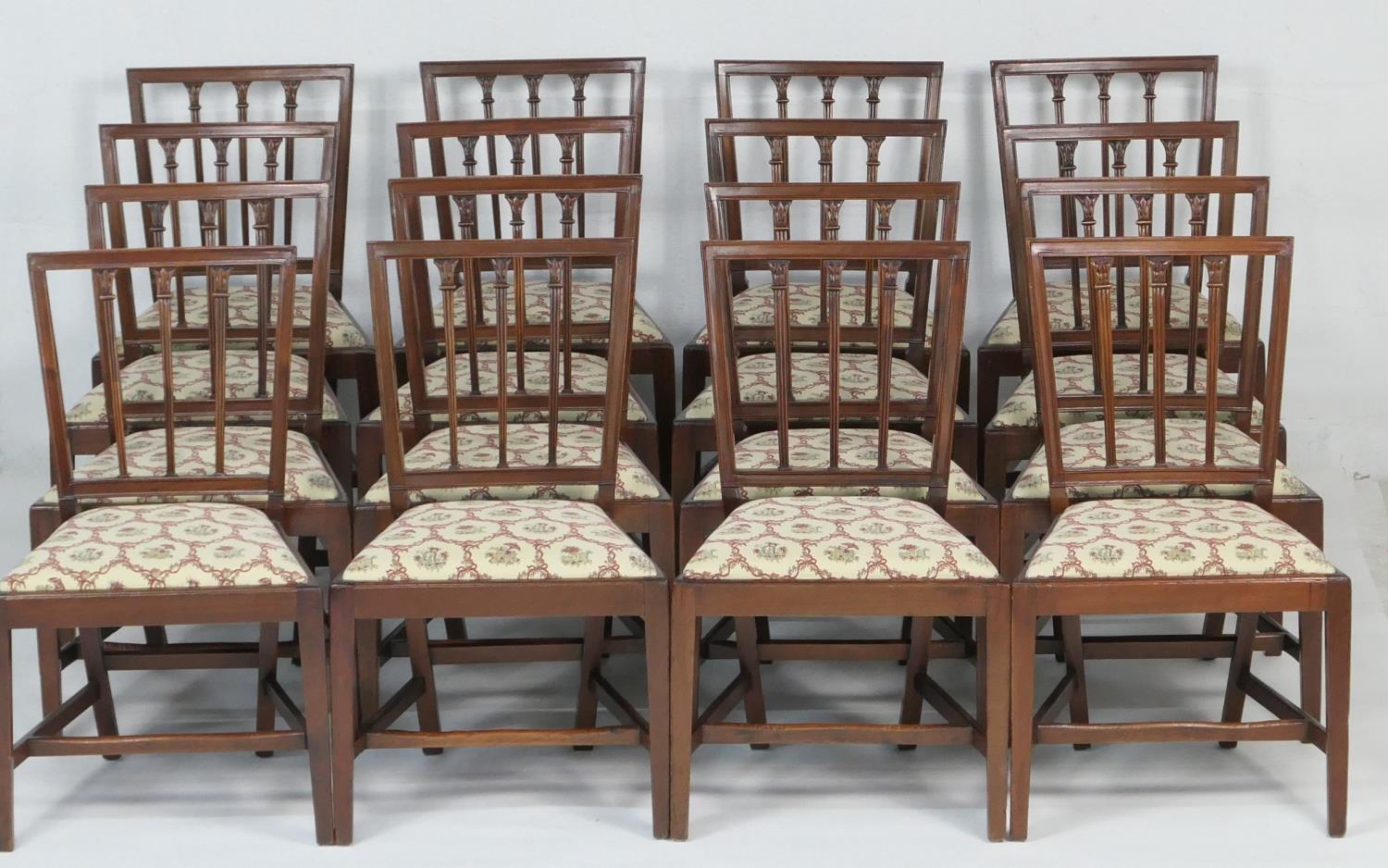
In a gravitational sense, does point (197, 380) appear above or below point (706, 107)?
below

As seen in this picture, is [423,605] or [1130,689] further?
[1130,689]

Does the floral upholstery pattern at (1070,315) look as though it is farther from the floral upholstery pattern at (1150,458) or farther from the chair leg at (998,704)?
the chair leg at (998,704)

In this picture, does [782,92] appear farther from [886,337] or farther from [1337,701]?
[1337,701]

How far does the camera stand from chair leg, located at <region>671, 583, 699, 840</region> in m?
2.71

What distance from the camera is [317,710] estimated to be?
2738 millimetres

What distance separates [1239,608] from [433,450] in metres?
1.37

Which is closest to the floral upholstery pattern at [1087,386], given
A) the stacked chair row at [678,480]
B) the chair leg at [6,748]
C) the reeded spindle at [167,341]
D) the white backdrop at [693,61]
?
the stacked chair row at [678,480]

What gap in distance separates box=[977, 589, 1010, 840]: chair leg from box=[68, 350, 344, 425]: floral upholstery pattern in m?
1.48


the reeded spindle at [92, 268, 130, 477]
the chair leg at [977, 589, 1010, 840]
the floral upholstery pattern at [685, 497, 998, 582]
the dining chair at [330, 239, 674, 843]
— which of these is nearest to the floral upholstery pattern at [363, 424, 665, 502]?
the dining chair at [330, 239, 674, 843]

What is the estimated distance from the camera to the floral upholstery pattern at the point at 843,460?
3.03m

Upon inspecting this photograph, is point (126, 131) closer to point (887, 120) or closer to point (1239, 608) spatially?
point (887, 120)

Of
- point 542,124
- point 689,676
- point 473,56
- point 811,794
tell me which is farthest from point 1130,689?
point 473,56

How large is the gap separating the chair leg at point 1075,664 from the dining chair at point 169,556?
124 centimetres

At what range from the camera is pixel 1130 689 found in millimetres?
3396
